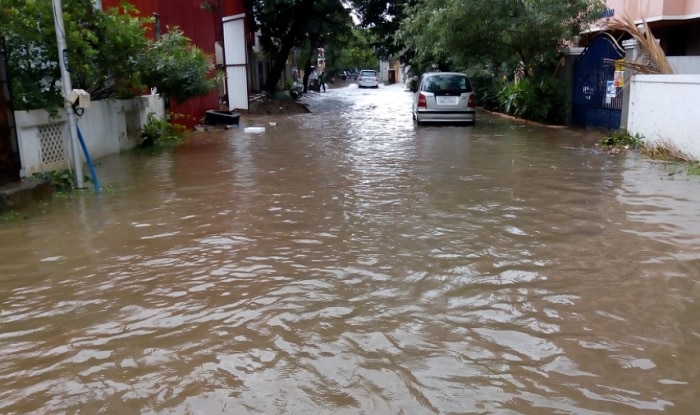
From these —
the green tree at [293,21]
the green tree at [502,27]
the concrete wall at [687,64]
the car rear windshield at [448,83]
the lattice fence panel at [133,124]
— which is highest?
the green tree at [293,21]

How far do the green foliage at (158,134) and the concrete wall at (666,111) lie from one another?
10385 mm

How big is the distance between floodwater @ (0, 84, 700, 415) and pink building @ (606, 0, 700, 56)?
9248mm

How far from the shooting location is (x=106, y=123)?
13.0m

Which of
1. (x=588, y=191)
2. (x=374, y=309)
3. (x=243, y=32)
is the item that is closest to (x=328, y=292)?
(x=374, y=309)

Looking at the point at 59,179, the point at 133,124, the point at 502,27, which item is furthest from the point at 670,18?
the point at 59,179

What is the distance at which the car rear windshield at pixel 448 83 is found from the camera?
17938mm

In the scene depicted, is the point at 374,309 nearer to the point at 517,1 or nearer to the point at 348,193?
the point at 348,193

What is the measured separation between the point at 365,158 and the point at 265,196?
405 cm

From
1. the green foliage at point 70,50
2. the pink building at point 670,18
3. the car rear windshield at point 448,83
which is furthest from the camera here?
the car rear windshield at point 448,83

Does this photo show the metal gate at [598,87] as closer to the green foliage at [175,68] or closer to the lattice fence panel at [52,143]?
the green foliage at [175,68]

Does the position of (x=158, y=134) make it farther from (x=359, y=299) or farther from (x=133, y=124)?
(x=359, y=299)

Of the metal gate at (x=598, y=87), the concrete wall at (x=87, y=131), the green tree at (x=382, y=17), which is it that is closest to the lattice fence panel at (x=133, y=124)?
the concrete wall at (x=87, y=131)

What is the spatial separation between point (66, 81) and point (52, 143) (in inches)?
52.8

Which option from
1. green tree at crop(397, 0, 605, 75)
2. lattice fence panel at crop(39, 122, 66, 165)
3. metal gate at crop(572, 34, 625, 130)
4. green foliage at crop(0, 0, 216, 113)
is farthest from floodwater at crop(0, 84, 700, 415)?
green tree at crop(397, 0, 605, 75)
